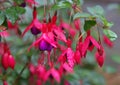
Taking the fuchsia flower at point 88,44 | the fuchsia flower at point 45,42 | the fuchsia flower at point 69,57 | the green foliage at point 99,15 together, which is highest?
the green foliage at point 99,15

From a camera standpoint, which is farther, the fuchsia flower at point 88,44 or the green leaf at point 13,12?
the green leaf at point 13,12

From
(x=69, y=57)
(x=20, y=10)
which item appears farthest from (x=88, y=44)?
(x=20, y=10)

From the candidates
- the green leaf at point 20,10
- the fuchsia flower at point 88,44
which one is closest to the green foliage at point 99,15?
the fuchsia flower at point 88,44

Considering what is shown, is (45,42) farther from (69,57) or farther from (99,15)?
(99,15)

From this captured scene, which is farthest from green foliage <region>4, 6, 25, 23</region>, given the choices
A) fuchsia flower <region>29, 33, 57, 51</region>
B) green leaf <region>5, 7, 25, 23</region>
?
fuchsia flower <region>29, 33, 57, 51</region>

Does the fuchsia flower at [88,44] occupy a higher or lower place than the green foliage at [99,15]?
lower

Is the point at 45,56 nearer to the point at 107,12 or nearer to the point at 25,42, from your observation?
the point at 25,42

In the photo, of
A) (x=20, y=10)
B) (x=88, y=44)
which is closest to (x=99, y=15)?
(x=88, y=44)

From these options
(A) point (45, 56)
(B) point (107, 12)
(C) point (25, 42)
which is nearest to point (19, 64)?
(C) point (25, 42)

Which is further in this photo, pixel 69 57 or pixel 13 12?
pixel 13 12

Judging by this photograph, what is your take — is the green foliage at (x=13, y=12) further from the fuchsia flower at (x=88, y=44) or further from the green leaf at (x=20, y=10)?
the fuchsia flower at (x=88, y=44)

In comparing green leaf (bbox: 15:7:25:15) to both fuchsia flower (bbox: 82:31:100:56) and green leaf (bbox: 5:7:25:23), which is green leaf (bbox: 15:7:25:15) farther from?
fuchsia flower (bbox: 82:31:100:56)

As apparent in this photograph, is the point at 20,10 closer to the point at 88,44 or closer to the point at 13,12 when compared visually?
the point at 13,12

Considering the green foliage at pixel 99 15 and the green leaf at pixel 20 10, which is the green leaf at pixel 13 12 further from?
the green foliage at pixel 99 15
